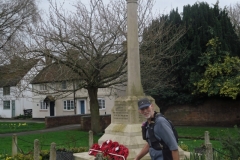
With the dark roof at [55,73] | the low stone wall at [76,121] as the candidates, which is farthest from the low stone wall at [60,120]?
the dark roof at [55,73]

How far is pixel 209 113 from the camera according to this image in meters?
31.0

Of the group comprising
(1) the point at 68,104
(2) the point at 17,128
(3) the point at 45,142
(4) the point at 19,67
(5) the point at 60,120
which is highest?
(4) the point at 19,67

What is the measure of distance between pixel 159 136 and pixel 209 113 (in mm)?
26638

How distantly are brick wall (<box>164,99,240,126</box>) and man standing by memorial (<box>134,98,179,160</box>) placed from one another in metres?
25.9

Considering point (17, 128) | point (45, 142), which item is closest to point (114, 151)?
point (45, 142)

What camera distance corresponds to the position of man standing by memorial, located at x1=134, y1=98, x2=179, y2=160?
17.1 feet

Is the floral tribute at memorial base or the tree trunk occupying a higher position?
the tree trunk

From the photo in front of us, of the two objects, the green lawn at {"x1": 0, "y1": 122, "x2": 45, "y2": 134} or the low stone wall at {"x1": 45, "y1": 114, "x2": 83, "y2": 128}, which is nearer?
the green lawn at {"x1": 0, "y1": 122, "x2": 45, "y2": 134}

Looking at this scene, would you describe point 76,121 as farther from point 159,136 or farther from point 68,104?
point 159,136

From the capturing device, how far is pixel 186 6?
3164cm

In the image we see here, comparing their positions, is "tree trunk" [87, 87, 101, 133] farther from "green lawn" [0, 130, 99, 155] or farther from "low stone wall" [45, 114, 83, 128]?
"low stone wall" [45, 114, 83, 128]

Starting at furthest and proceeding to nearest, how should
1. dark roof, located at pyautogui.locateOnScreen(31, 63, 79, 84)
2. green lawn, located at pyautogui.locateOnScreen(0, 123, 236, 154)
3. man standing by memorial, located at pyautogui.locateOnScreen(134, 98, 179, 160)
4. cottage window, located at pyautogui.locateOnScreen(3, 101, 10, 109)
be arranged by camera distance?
1. cottage window, located at pyautogui.locateOnScreen(3, 101, 10, 109)
2. dark roof, located at pyautogui.locateOnScreen(31, 63, 79, 84)
3. green lawn, located at pyautogui.locateOnScreen(0, 123, 236, 154)
4. man standing by memorial, located at pyautogui.locateOnScreen(134, 98, 179, 160)

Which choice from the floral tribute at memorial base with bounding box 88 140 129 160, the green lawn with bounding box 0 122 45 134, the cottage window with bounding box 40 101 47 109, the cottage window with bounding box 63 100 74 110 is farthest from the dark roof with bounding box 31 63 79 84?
the cottage window with bounding box 40 101 47 109

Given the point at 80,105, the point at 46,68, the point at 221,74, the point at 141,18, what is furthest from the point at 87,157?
the point at 80,105
